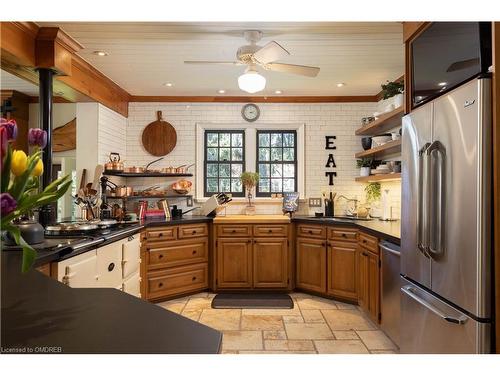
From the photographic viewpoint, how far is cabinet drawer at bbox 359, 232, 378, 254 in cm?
324

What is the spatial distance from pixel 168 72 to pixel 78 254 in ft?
8.00

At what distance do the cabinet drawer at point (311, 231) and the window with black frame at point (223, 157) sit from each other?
3.91ft

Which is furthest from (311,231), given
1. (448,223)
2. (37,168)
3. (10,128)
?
(10,128)

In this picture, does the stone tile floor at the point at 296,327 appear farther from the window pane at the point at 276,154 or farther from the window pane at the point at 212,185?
the window pane at the point at 276,154

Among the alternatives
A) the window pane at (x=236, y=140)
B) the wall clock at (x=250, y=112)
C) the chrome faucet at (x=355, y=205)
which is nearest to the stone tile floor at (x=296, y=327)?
the chrome faucet at (x=355, y=205)

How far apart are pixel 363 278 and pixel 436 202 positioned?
1.90 meters

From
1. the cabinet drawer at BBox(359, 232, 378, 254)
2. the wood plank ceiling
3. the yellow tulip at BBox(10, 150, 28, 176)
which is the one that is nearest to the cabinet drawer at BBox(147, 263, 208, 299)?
the cabinet drawer at BBox(359, 232, 378, 254)

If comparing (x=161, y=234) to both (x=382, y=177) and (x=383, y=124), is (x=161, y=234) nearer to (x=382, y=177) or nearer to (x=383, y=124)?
(x=382, y=177)

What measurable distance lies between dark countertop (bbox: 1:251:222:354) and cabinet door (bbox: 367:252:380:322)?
258 centimetres

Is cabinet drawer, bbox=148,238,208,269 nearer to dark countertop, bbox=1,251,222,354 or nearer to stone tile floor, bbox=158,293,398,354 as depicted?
stone tile floor, bbox=158,293,398,354
